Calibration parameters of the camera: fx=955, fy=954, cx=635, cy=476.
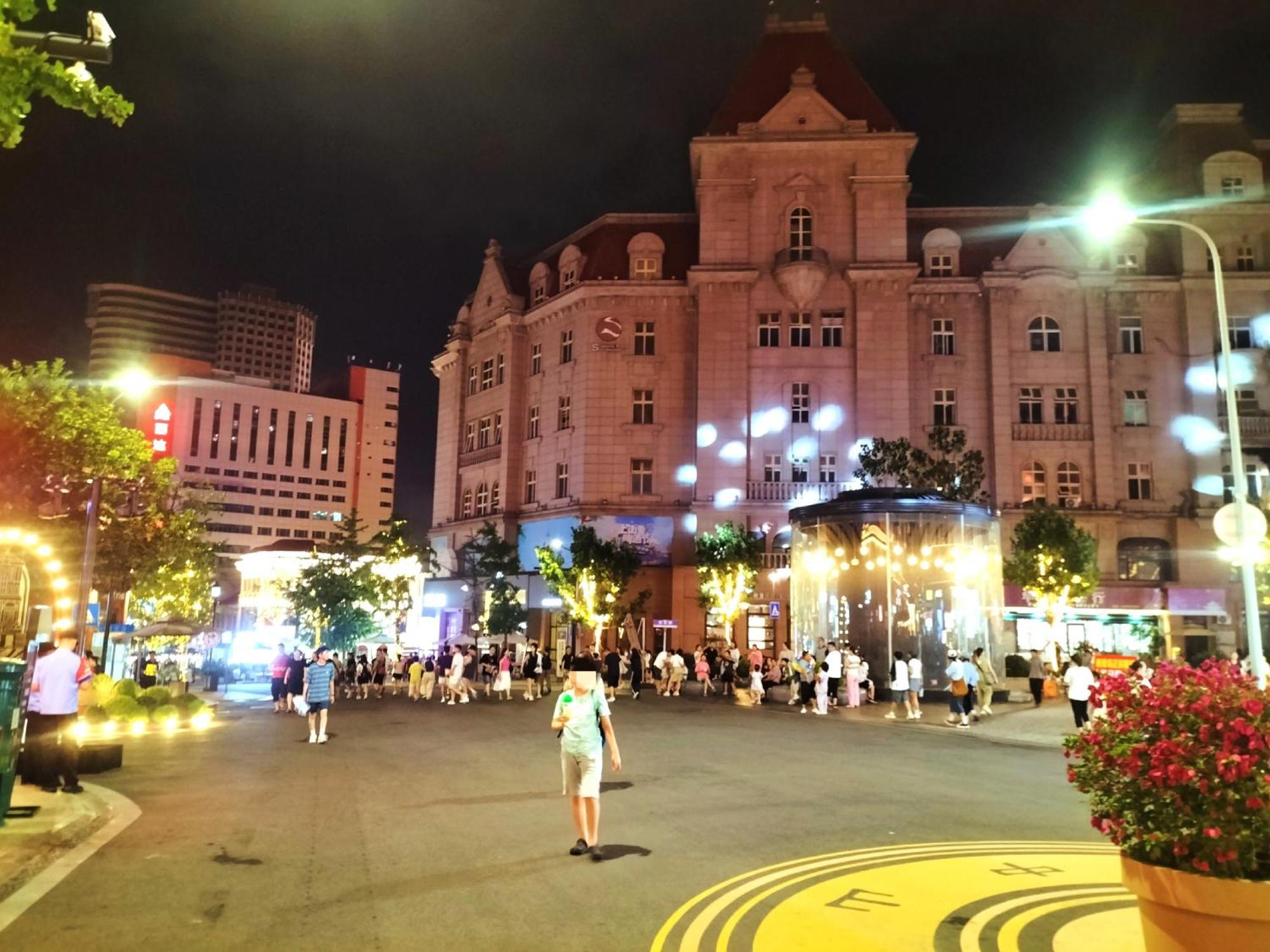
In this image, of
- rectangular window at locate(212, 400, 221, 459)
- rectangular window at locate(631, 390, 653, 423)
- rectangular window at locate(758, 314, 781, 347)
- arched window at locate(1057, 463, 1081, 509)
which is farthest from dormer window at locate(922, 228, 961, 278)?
rectangular window at locate(212, 400, 221, 459)

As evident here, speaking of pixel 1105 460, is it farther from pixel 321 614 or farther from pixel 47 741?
pixel 47 741

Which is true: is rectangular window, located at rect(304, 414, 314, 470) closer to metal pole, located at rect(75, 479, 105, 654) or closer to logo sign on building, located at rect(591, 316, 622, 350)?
logo sign on building, located at rect(591, 316, 622, 350)

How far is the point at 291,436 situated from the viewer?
141875 millimetres

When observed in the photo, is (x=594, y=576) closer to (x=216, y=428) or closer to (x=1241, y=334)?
(x=1241, y=334)

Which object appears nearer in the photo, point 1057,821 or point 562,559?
point 1057,821

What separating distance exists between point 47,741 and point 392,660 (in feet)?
106

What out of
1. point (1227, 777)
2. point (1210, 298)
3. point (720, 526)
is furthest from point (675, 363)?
point (1227, 777)

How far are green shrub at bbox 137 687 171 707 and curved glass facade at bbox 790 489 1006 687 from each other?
18.2 metres

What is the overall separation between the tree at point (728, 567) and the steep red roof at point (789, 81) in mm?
20172

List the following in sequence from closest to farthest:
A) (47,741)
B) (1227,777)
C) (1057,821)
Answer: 1. (1227,777)
2. (1057,821)
3. (47,741)

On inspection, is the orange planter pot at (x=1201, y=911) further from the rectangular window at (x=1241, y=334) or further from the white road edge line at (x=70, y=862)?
the rectangular window at (x=1241, y=334)

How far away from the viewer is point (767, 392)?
149 ft

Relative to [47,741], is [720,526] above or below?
above

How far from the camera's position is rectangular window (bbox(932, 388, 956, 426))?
4641 centimetres
